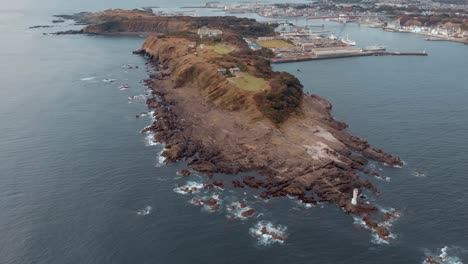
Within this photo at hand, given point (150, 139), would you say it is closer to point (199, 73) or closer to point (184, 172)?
point (184, 172)

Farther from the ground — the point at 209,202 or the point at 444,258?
the point at 209,202

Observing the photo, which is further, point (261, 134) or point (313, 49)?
point (313, 49)

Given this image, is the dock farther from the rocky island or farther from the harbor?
the rocky island

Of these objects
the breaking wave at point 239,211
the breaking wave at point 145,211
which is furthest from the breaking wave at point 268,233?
the breaking wave at point 145,211

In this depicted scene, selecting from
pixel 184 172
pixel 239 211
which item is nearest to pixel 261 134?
pixel 184 172

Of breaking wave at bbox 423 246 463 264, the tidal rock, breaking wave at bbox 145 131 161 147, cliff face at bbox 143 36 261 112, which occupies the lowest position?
breaking wave at bbox 423 246 463 264

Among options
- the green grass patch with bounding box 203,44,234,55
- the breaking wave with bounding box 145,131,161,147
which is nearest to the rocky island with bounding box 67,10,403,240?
the breaking wave with bounding box 145,131,161,147
